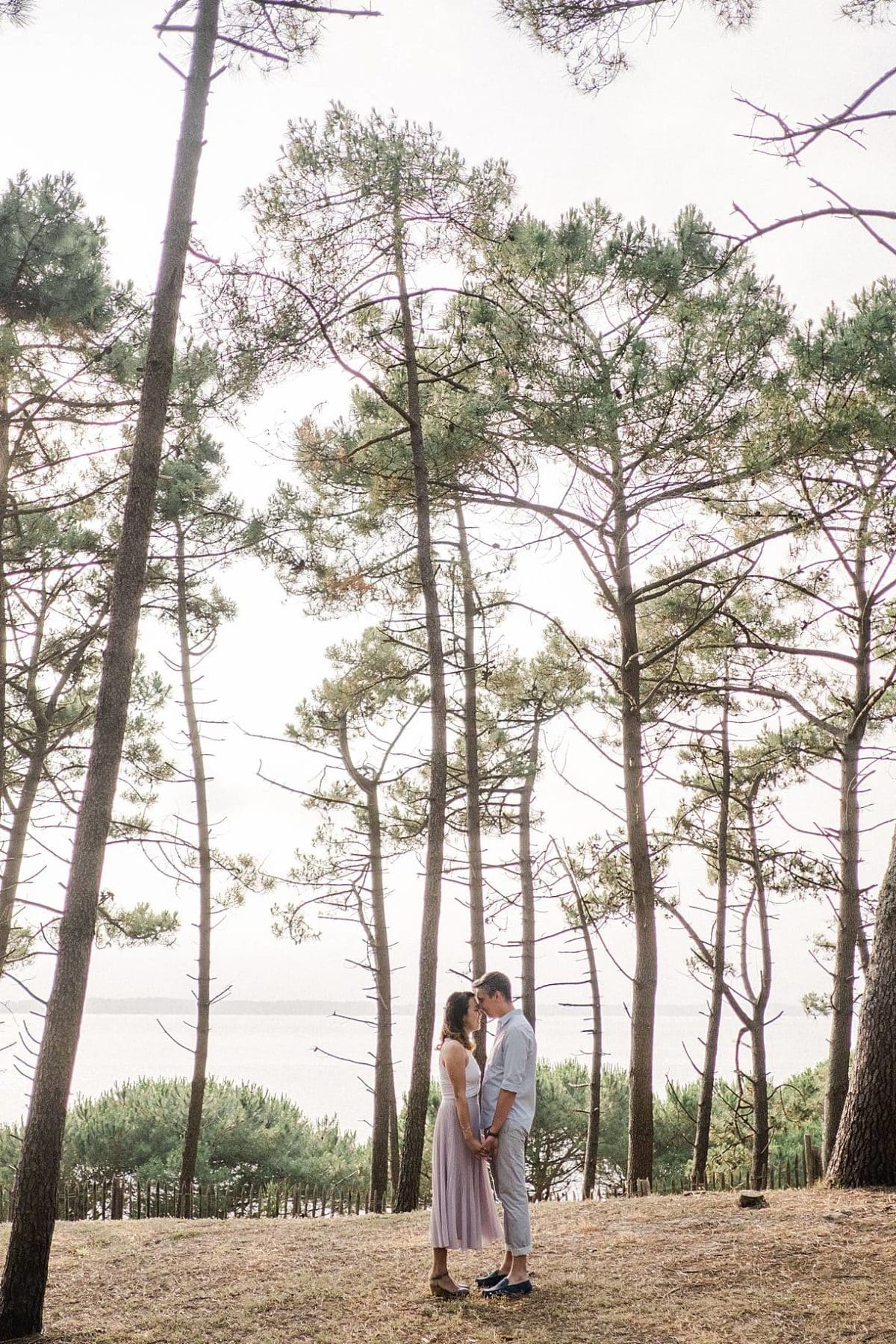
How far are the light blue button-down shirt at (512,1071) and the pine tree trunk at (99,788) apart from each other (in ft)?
6.65

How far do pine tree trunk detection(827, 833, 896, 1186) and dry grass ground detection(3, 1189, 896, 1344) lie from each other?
269mm

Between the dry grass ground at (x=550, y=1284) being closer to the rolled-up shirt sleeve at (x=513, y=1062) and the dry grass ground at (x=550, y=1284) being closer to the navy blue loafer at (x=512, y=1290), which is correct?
the navy blue loafer at (x=512, y=1290)

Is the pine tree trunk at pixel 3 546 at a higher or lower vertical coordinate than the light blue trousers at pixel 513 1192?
higher

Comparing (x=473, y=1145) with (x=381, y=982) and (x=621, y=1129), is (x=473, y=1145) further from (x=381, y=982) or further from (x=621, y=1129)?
(x=621, y=1129)

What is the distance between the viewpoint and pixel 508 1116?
174 inches

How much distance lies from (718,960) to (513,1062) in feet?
26.4

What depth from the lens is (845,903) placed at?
32.7 feet

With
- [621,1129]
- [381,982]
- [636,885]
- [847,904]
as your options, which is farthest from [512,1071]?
[621,1129]

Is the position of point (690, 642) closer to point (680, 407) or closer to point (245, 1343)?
point (680, 407)

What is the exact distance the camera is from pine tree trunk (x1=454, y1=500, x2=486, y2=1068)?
1129 cm

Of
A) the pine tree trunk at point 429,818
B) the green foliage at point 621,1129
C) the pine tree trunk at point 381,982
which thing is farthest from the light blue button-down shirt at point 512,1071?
the green foliage at point 621,1129

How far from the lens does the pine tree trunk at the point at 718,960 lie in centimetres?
1070

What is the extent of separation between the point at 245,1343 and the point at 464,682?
30.3 feet

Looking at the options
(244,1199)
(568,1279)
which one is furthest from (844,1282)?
(244,1199)
